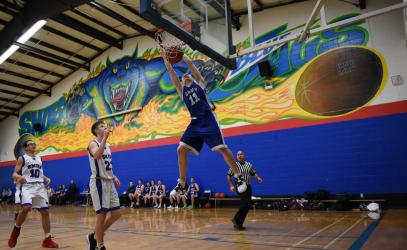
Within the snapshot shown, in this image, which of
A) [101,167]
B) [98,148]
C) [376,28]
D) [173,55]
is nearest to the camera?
[173,55]

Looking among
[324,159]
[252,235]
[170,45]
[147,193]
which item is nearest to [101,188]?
[170,45]

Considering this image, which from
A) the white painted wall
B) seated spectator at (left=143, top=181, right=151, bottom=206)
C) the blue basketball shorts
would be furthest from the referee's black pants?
seated spectator at (left=143, top=181, right=151, bottom=206)

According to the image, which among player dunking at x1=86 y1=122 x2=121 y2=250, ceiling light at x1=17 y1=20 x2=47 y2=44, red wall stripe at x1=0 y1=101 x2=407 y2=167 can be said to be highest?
ceiling light at x1=17 y1=20 x2=47 y2=44

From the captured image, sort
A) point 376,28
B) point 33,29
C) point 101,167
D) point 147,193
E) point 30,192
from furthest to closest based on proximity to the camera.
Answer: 1. point 147,193
2. point 33,29
3. point 376,28
4. point 30,192
5. point 101,167

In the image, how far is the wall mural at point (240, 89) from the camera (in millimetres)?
9180

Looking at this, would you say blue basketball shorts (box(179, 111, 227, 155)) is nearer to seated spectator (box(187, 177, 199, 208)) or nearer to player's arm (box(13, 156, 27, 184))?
player's arm (box(13, 156, 27, 184))

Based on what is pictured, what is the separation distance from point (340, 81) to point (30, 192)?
27.0 ft

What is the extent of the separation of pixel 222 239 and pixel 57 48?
1277 cm

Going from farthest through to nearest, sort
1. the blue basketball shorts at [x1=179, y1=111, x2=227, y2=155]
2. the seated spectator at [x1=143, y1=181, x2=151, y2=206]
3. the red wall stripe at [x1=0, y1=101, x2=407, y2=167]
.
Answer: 1. the seated spectator at [x1=143, y1=181, x2=151, y2=206]
2. the red wall stripe at [x1=0, y1=101, x2=407, y2=167]
3. the blue basketball shorts at [x1=179, y1=111, x2=227, y2=155]

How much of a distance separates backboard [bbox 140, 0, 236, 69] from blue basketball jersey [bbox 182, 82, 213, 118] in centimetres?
97

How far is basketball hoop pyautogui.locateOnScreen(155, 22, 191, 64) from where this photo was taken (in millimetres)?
3711

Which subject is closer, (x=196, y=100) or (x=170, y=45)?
(x=196, y=100)

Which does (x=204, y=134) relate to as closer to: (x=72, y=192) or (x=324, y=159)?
(x=324, y=159)

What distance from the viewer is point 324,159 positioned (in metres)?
9.29
